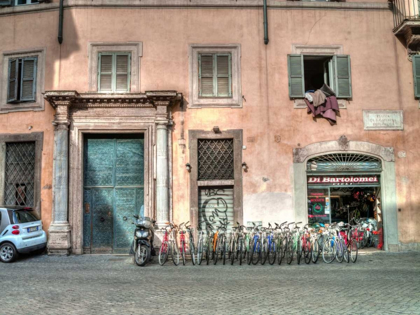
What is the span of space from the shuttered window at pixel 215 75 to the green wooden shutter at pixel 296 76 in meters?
1.90

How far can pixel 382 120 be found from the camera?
12922 mm

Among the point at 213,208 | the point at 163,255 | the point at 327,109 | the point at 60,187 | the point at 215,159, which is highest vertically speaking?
the point at 327,109

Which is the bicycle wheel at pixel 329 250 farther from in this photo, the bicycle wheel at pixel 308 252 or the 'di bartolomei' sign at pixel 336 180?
→ the 'di bartolomei' sign at pixel 336 180

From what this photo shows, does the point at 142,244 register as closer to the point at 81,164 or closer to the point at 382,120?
the point at 81,164

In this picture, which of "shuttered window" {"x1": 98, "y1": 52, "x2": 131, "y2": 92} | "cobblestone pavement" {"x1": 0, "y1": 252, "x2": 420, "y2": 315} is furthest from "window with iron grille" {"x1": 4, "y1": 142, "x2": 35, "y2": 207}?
"shuttered window" {"x1": 98, "y1": 52, "x2": 131, "y2": 92}

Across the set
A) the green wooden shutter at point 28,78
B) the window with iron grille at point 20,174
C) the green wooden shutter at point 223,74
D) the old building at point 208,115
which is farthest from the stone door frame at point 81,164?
the green wooden shutter at point 223,74

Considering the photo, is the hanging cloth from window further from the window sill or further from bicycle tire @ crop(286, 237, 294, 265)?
bicycle tire @ crop(286, 237, 294, 265)

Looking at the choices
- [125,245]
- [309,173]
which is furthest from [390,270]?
[125,245]

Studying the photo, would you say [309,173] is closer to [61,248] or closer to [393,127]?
[393,127]

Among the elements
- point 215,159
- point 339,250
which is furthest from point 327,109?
point 339,250

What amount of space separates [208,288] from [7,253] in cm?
618

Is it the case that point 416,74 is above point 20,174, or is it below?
above

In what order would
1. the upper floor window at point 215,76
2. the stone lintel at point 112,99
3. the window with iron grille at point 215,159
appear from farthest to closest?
the upper floor window at point 215,76 < the window with iron grille at point 215,159 < the stone lintel at point 112,99

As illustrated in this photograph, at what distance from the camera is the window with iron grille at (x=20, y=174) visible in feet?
41.8
